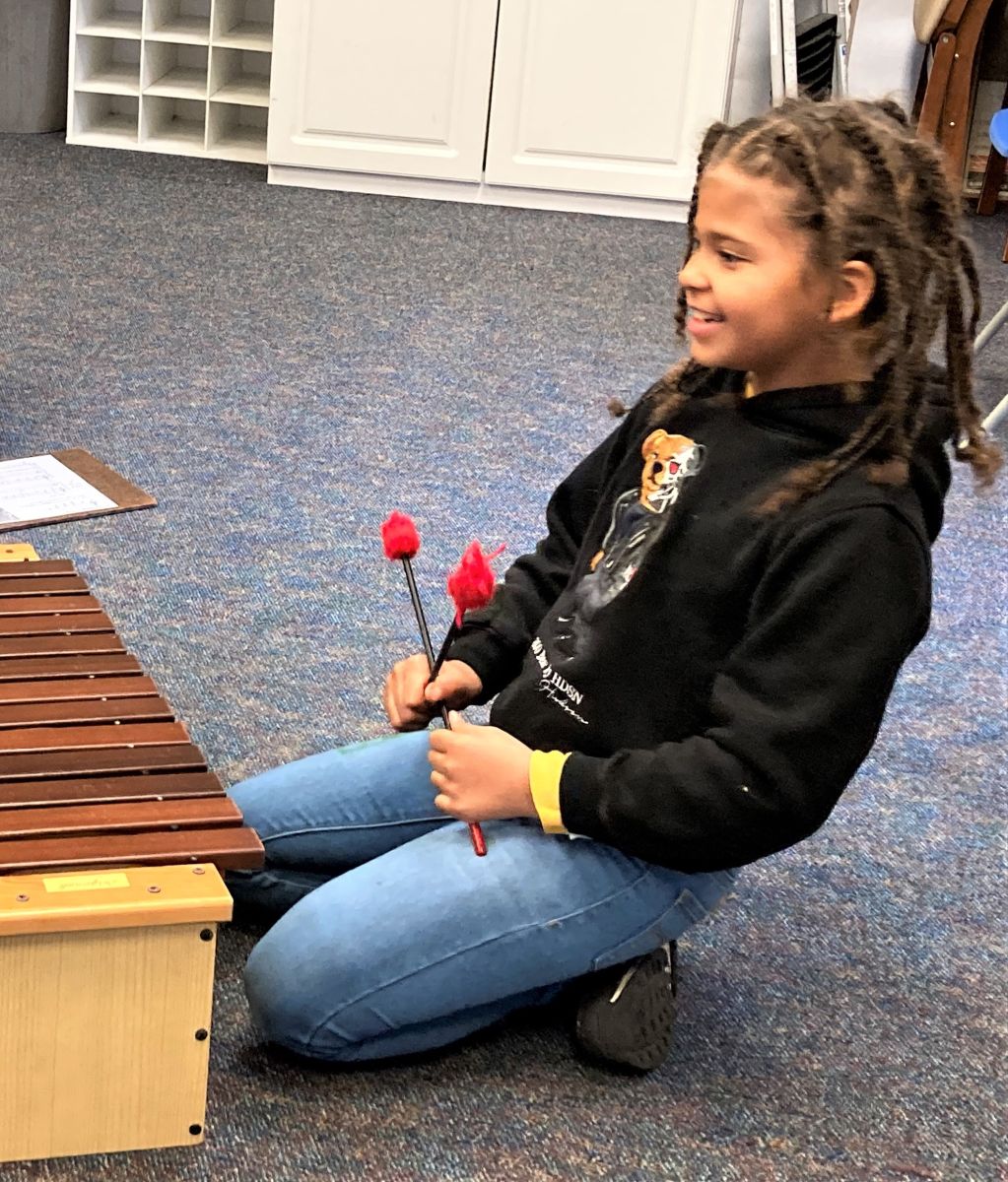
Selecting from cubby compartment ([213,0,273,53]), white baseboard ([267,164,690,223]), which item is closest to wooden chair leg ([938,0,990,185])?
white baseboard ([267,164,690,223])

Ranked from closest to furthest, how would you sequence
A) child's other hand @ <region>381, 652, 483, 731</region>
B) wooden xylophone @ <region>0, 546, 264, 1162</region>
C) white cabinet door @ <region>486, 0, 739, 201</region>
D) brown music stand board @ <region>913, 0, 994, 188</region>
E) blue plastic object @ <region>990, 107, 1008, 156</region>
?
1. wooden xylophone @ <region>0, 546, 264, 1162</region>
2. child's other hand @ <region>381, 652, 483, 731</region>
3. blue plastic object @ <region>990, 107, 1008, 156</region>
4. white cabinet door @ <region>486, 0, 739, 201</region>
5. brown music stand board @ <region>913, 0, 994, 188</region>

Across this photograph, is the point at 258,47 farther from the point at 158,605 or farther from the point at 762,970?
the point at 762,970

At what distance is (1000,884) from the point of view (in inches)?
63.5

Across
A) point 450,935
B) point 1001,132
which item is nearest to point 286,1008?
point 450,935

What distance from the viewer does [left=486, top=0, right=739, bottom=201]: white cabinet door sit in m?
4.17

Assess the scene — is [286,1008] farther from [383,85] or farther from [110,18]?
[110,18]

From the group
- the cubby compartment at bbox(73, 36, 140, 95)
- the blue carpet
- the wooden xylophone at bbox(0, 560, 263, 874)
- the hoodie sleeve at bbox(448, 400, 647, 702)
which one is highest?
the cubby compartment at bbox(73, 36, 140, 95)

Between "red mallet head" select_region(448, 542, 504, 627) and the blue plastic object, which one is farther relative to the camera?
the blue plastic object

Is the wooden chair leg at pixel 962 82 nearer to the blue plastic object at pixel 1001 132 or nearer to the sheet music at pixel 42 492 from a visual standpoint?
the blue plastic object at pixel 1001 132

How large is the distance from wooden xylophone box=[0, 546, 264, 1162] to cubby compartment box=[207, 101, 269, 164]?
12.0ft

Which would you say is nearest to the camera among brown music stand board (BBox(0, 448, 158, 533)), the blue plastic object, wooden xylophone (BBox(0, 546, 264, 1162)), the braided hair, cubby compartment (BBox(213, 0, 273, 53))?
wooden xylophone (BBox(0, 546, 264, 1162))

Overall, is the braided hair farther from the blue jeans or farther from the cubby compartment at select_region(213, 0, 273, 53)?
the cubby compartment at select_region(213, 0, 273, 53)

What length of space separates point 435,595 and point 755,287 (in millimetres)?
1040

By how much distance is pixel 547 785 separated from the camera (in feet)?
3.97
